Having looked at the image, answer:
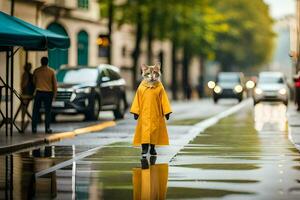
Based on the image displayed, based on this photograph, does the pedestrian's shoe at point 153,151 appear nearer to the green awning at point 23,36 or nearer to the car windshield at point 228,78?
the green awning at point 23,36

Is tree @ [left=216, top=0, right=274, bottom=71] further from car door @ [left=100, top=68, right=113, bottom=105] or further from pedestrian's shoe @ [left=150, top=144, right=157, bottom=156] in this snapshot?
pedestrian's shoe @ [left=150, top=144, right=157, bottom=156]

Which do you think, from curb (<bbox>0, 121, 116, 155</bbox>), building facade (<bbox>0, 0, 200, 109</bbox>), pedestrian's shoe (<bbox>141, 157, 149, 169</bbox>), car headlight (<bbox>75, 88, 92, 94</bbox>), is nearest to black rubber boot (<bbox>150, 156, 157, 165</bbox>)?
pedestrian's shoe (<bbox>141, 157, 149, 169</bbox>)

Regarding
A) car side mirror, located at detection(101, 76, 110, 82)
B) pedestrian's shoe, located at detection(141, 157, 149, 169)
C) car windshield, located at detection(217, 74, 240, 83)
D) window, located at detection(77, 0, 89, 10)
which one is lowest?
pedestrian's shoe, located at detection(141, 157, 149, 169)

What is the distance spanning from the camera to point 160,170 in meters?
14.2

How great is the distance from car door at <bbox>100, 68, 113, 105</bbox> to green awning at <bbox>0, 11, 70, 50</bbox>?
833 centimetres

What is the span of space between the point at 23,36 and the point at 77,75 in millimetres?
10648

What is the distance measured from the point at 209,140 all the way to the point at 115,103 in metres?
11.7

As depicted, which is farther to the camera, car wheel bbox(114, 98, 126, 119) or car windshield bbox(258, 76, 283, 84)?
car windshield bbox(258, 76, 283, 84)

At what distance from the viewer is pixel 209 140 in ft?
70.7

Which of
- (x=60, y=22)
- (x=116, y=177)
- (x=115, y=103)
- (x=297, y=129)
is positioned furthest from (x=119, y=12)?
(x=116, y=177)

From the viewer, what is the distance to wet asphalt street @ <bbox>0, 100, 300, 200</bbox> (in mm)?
11320

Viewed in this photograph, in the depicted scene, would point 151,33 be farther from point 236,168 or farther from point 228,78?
point 236,168

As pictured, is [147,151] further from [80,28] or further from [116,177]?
[80,28]

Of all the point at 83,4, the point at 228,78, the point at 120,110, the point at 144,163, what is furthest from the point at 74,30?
the point at 144,163
